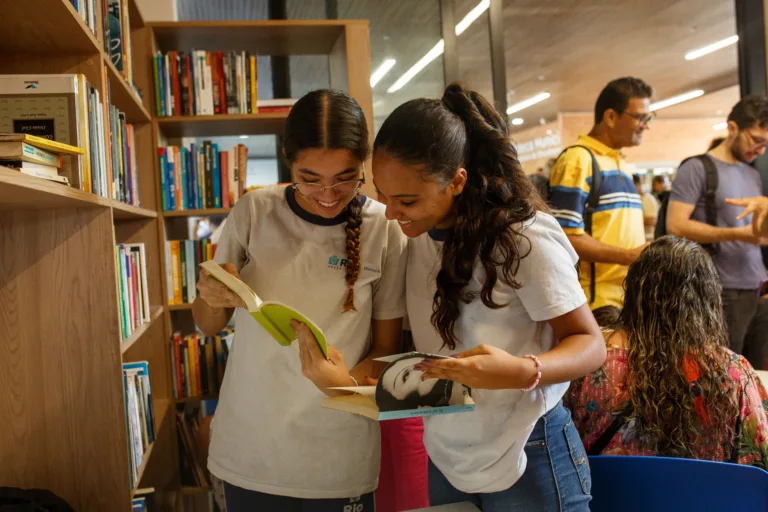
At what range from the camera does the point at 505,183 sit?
44.4 inches

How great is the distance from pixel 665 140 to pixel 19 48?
5.86 metres

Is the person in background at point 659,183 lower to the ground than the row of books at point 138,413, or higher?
higher

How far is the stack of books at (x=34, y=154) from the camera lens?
1086 millimetres

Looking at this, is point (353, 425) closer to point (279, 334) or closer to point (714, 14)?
point (279, 334)

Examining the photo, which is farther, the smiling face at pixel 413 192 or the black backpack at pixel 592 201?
the black backpack at pixel 592 201

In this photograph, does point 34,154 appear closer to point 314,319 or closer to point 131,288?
point 314,319

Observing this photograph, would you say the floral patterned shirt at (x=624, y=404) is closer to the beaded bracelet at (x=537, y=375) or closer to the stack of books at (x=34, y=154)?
the beaded bracelet at (x=537, y=375)

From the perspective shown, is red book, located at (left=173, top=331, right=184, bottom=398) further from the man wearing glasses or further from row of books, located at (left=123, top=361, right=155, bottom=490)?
the man wearing glasses

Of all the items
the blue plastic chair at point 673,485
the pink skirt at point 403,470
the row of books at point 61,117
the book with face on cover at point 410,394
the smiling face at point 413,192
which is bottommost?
the pink skirt at point 403,470

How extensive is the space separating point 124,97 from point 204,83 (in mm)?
646

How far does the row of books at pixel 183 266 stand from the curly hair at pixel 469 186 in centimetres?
189

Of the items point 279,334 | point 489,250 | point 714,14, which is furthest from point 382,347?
point 714,14

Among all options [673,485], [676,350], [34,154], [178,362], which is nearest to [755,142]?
[676,350]

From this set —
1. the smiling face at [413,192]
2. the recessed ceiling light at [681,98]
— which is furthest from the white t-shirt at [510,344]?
the recessed ceiling light at [681,98]
